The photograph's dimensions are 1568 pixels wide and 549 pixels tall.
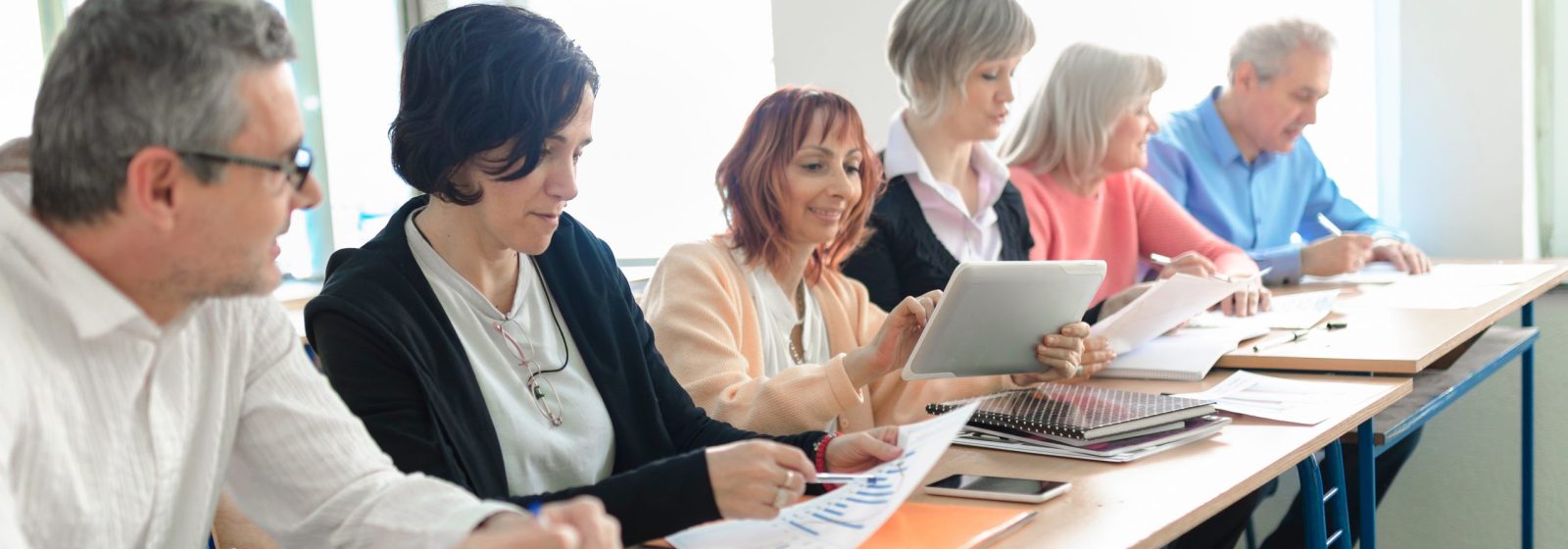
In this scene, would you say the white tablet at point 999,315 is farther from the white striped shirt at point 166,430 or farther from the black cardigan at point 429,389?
the white striped shirt at point 166,430

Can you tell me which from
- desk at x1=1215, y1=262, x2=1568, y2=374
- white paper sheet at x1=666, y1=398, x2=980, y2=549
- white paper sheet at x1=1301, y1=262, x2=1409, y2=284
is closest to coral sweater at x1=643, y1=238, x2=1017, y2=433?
desk at x1=1215, y1=262, x2=1568, y2=374

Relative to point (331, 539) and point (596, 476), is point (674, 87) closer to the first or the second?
point (596, 476)

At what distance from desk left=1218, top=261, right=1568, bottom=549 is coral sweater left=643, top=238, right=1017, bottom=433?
521 millimetres

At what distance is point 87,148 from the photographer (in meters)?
0.91

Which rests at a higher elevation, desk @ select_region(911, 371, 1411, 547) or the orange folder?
the orange folder

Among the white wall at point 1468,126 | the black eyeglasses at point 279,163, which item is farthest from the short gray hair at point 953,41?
the black eyeglasses at point 279,163

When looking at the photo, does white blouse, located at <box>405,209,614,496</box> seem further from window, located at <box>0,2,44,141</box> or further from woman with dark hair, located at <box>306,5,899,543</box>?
window, located at <box>0,2,44,141</box>

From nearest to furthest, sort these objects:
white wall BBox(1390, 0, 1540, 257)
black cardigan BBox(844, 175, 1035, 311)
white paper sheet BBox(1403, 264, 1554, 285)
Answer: black cardigan BBox(844, 175, 1035, 311), white paper sheet BBox(1403, 264, 1554, 285), white wall BBox(1390, 0, 1540, 257)

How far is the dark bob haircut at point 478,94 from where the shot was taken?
4.84 ft

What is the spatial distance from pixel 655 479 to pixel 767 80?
13.1ft

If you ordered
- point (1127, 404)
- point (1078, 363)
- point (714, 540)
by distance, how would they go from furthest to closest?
A: point (1078, 363) → point (1127, 404) → point (714, 540)

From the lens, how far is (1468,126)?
4.08m

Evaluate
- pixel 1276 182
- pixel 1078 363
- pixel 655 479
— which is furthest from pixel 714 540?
pixel 1276 182

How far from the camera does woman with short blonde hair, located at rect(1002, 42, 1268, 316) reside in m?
3.27
